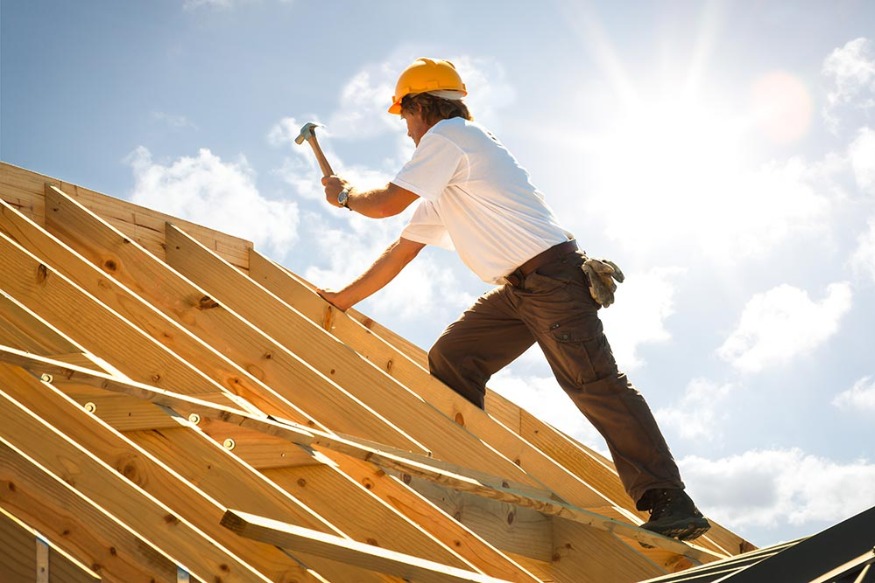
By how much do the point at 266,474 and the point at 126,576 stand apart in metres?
0.91

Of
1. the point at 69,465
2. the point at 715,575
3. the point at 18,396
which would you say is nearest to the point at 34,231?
the point at 18,396

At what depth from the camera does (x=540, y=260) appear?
13.4ft

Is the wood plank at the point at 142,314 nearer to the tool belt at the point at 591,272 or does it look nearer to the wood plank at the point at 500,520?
the wood plank at the point at 500,520

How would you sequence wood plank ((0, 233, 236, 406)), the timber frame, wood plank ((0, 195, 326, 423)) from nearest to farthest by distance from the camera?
the timber frame
wood plank ((0, 233, 236, 406))
wood plank ((0, 195, 326, 423))

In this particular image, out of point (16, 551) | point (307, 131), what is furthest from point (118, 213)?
point (16, 551)

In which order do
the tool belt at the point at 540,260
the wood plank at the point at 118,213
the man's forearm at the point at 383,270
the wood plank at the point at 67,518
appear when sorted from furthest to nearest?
the man's forearm at the point at 383,270, the wood plank at the point at 118,213, the tool belt at the point at 540,260, the wood plank at the point at 67,518

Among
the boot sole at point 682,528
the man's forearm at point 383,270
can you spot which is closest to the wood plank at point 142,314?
the man's forearm at point 383,270

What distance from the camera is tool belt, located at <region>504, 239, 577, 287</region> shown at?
13.4 feet

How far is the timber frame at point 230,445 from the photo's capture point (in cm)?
254

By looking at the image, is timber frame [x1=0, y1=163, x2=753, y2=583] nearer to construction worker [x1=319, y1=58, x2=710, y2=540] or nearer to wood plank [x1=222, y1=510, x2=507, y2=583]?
wood plank [x1=222, y1=510, x2=507, y2=583]

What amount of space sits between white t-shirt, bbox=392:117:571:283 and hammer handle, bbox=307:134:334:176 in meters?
0.72

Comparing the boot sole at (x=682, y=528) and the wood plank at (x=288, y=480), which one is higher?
the boot sole at (x=682, y=528)

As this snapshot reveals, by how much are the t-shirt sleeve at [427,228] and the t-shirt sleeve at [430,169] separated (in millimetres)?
529

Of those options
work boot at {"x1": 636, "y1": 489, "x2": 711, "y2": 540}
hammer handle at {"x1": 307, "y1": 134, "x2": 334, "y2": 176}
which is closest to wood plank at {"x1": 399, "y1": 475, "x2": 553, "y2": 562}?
work boot at {"x1": 636, "y1": 489, "x2": 711, "y2": 540}
